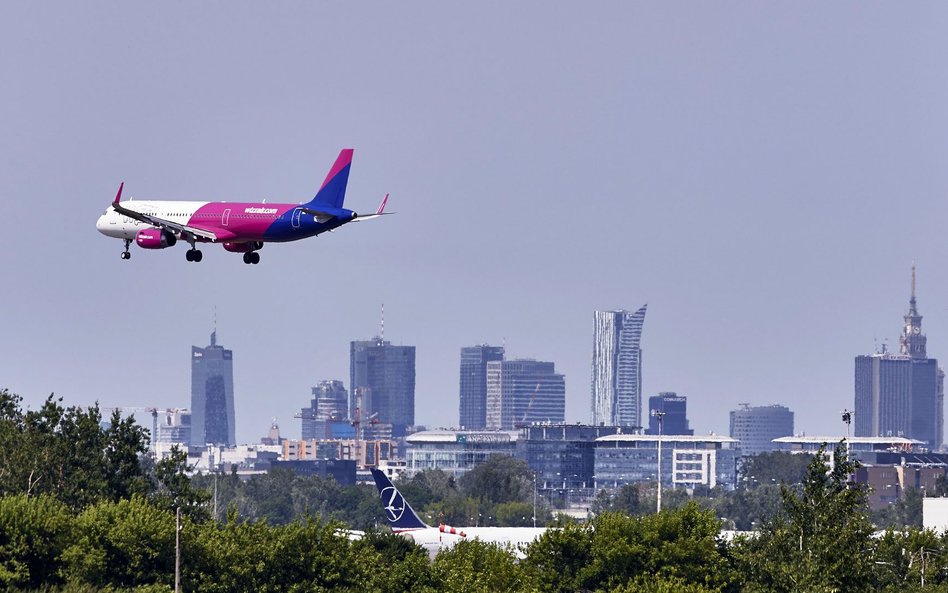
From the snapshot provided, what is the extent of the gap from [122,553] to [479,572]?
25.5m

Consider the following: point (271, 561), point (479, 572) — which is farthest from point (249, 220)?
point (479, 572)

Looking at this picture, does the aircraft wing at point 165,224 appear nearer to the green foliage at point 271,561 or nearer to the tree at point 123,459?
the green foliage at point 271,561

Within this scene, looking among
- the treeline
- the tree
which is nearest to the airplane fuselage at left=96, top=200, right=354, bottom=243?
the treeline

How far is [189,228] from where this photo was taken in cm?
14412

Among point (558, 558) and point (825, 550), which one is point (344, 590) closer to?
point (558, 558)

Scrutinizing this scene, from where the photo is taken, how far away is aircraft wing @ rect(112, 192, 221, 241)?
5659 inches

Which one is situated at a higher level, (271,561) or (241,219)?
(241,219)

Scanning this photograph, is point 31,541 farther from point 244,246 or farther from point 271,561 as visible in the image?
point 244,246

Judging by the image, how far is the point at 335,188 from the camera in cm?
14900

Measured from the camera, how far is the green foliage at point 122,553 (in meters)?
136

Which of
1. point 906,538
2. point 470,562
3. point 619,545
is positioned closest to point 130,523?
point 470,562

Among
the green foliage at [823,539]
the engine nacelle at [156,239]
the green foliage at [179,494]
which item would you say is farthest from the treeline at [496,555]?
the green foliage at [179,494]

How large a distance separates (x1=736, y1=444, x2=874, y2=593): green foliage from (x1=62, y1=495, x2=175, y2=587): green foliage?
40.7 meters

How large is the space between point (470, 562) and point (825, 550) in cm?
4002
